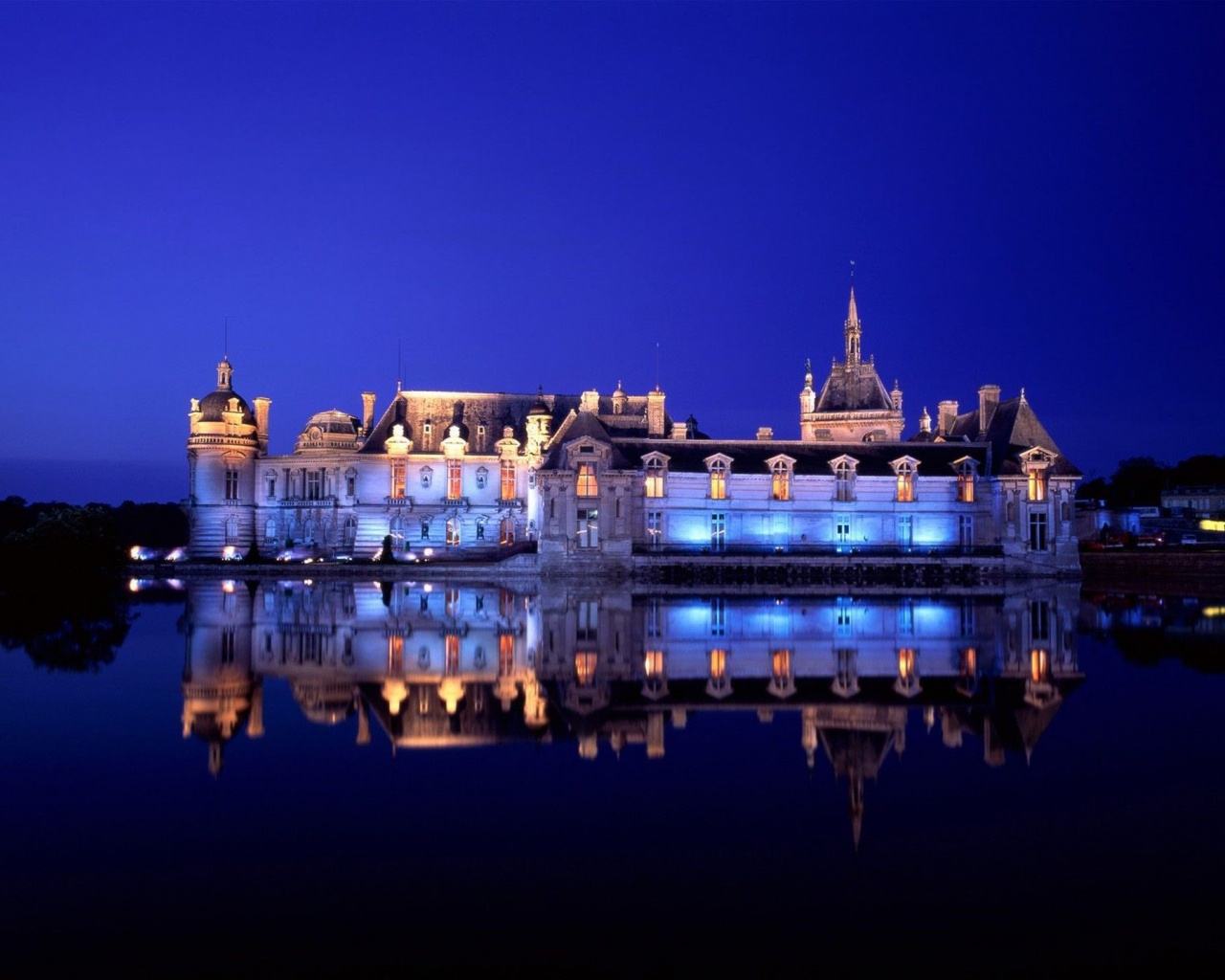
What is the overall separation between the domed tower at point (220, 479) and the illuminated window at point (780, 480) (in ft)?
105

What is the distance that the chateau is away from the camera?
5212cm

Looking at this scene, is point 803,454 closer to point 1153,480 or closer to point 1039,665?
point 1039,665

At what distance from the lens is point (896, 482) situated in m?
55.6

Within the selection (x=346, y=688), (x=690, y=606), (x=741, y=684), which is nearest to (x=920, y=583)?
(x=690, y=606)

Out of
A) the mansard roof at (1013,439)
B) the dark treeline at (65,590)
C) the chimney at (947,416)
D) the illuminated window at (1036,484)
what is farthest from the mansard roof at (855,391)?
the dark treeline at (65,590)

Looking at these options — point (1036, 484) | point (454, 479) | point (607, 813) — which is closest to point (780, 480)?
point (1036, 484)

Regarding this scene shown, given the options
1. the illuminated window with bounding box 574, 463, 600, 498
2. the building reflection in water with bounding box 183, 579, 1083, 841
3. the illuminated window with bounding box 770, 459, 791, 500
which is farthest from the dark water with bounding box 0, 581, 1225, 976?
the illuminated window with bounding box 770, 459, 791, 500

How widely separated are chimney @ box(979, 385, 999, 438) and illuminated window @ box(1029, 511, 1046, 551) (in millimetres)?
8081

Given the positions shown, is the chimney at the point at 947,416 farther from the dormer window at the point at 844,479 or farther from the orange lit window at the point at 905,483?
the dormer window at the point at 844,479

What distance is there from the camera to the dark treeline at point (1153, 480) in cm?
11019

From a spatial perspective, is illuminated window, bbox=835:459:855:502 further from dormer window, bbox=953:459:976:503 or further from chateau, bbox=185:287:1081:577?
dormer window, bbox=953:459:976:503

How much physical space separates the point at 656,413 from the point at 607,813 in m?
53.0

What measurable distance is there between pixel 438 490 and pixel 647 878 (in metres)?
56.6

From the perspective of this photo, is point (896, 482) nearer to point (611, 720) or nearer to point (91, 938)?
point (611, 720)
